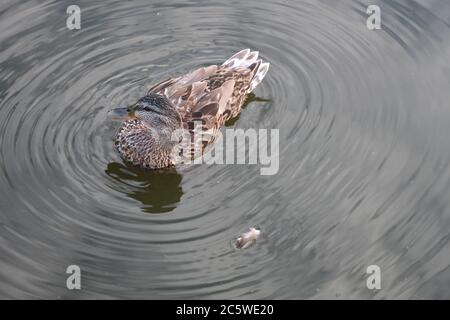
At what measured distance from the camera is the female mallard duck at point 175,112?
24.8 ft

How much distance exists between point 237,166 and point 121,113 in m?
1.33

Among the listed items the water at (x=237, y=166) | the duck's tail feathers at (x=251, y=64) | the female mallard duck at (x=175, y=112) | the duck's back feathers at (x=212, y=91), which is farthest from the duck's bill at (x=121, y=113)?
the duck's tail feathers at (x=251, y=64)

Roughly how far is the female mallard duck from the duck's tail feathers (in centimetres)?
14

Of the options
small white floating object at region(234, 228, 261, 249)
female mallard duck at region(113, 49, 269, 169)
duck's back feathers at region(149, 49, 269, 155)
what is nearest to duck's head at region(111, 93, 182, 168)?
female mallard duck at region(113, 49, 269, 169)

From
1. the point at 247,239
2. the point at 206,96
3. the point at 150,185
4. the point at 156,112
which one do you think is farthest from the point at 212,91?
the point at 247,239

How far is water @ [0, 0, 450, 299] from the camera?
20.9 ft

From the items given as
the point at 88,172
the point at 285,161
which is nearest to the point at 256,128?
the point at 285,161

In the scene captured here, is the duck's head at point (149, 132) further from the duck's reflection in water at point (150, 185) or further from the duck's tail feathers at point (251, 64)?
the duck's tail feathers at point (251, 64)

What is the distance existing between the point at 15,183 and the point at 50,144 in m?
0.68

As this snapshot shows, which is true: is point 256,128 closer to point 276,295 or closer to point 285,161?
point 285,161

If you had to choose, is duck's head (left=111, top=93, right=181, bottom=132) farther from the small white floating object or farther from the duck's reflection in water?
the small white floating object

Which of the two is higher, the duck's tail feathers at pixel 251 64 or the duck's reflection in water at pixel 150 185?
the duck's tail feathers at pixel 251 64

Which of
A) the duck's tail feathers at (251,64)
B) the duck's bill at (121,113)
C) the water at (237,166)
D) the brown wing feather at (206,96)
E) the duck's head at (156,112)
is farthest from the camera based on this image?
the duck's tail feathers at (251,64)

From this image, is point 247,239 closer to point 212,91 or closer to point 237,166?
point 237,166
